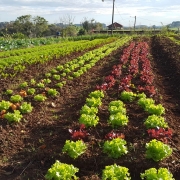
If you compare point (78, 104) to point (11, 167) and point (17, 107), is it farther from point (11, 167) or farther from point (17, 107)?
point (11, 167)

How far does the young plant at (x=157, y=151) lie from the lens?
5395mm

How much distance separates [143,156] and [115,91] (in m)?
5.19

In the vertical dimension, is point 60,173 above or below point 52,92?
above

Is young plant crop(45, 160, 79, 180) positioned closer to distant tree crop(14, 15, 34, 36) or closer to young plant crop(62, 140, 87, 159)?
young plant crop(62, 140, 87, 159)

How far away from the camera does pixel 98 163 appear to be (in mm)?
5668

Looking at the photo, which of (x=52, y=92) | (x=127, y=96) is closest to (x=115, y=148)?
(x=127, y=96)

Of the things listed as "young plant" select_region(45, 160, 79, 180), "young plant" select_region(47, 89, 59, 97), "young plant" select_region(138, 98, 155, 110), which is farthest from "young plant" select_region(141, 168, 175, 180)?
"young plant" select_region(47, 89, 59, 97)

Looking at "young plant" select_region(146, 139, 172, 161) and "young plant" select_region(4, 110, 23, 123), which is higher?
"young plant" select_region(146, 139, 172, 161)

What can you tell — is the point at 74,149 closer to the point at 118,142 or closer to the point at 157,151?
the point at 118,142

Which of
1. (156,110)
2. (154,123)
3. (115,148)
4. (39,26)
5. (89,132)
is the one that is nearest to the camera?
(115,148)

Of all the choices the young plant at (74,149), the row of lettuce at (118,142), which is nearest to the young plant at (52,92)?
the row of lettuce at (118,142)

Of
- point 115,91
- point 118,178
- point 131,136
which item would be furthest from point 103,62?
point 118,178

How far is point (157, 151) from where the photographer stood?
542 cm

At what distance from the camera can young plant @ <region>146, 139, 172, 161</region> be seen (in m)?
5.39
